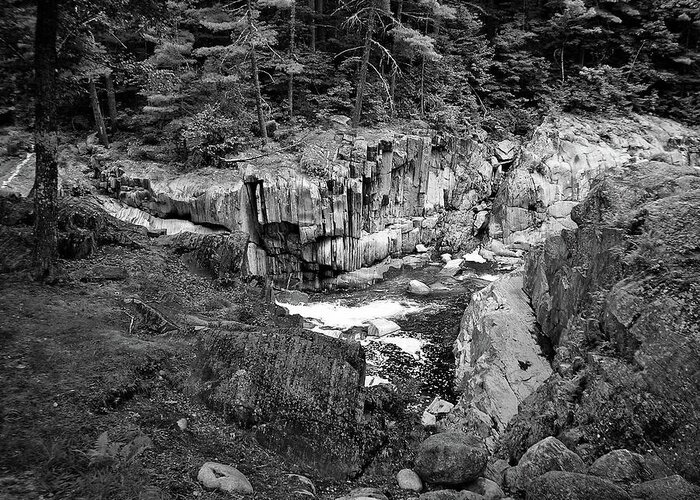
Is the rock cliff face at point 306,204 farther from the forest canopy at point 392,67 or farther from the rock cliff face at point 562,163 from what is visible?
the rock cliff face at point 562,163

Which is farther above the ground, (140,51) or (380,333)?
(140,51)

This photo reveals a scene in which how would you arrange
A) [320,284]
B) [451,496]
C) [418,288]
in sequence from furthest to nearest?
[320,284] < [418,288] < [451,496]

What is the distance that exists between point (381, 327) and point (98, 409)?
11.3 metres

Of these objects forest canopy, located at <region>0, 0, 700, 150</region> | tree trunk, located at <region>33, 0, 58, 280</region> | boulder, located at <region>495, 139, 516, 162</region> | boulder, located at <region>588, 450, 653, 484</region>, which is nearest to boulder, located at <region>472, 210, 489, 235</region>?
boulder, located at <region>495, 139, 516, 162</region>

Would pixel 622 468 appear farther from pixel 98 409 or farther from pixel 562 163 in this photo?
pixel 562 163

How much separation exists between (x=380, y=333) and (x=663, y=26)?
35.2 metres

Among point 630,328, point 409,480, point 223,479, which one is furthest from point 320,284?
point 223,479

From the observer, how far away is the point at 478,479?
650 cm

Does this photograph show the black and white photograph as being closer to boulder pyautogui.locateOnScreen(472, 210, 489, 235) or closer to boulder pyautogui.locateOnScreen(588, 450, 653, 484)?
boulder pyautogui.locateOnScreen(588, 450, 653, 484)

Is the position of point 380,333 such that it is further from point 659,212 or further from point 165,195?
point 165,195

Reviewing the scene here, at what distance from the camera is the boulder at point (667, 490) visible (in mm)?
4543

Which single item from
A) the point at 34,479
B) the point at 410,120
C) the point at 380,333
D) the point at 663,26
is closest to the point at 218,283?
the point at 380,333

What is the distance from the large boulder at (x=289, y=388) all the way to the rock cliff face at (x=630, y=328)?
3.48m

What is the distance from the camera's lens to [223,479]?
5.21 m
